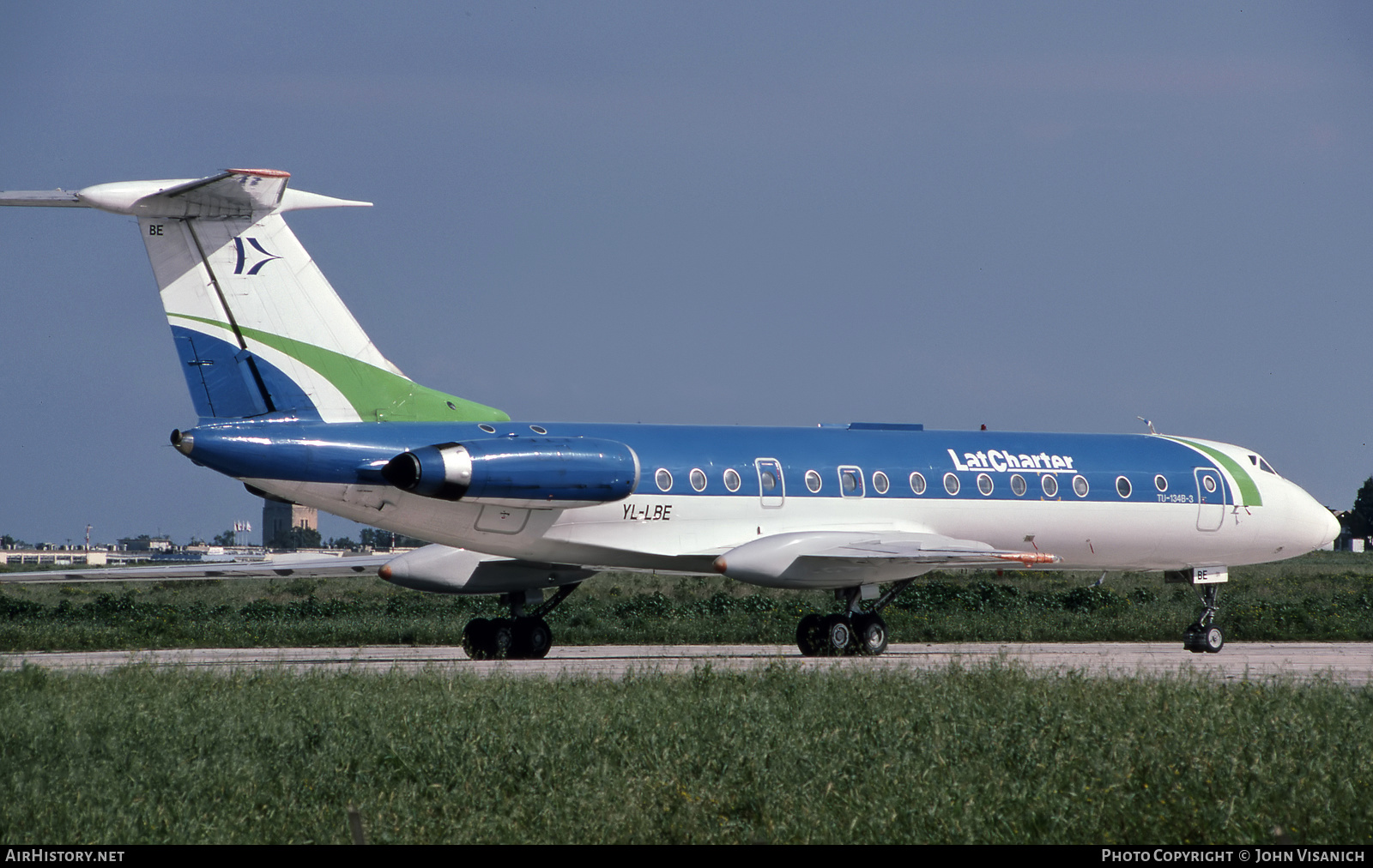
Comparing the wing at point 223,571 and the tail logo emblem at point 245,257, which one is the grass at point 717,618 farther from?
the tail logo emblem at point 245,257

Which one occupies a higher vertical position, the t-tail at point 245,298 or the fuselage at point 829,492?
the t-tail at point 245,298

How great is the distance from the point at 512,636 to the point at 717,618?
28.5ft

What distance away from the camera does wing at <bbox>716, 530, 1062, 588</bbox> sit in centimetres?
1834

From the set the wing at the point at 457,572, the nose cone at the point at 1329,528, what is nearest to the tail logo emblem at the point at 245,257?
the wing at the point at 457,572

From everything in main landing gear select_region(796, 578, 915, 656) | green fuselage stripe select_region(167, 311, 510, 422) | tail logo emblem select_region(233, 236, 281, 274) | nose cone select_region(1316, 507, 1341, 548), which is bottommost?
main landing gear select_region(796, 578, 915, 656)

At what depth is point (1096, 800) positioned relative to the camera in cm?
785

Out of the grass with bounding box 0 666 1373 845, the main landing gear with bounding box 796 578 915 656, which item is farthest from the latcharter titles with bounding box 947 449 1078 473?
the grass with bounding box 0 666 1373 845

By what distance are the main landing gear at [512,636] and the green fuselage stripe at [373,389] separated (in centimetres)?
325

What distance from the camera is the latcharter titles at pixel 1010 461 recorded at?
2102 centimetres

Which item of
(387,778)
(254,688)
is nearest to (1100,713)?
(387,778)

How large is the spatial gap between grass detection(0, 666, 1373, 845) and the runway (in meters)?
2.97

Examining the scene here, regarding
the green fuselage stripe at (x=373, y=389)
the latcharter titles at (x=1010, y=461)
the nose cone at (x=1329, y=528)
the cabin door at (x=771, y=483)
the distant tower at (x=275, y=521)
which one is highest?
the distant tower at (x=275, y=521)

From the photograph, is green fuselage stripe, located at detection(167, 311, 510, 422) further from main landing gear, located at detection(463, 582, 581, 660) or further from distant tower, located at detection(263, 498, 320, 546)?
distant tower, located at detection(263, 498, 320, 546)
